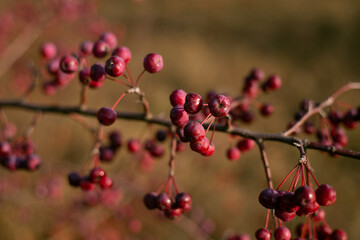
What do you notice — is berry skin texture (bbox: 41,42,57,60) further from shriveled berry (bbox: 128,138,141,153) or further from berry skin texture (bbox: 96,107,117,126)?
berry skin texture (bbox: 96,107,117,126)

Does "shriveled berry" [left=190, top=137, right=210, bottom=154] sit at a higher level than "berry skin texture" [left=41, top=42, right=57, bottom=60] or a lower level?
lower

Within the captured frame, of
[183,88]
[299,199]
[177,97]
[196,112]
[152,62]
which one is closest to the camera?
[299,199]

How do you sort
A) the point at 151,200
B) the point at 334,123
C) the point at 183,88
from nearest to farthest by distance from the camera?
→ the point at 151,200 < the point at 334,123 < the point at 183,88

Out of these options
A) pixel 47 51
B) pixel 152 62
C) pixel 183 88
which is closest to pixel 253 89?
Answer: pixel 152 62

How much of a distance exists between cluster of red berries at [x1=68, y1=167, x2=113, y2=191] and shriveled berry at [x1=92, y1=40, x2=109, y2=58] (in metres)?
0.57

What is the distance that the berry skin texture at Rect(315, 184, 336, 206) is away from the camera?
39.3 inches

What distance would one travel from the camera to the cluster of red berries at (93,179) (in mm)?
1399

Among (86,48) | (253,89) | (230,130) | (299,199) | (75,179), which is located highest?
(253,89)

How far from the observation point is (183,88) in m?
6.46

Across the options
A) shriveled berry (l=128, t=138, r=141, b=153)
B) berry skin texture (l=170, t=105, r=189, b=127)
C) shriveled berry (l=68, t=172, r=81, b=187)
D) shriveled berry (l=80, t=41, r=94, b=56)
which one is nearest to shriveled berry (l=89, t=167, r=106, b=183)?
shriveled berry (l=68, t=172, r=81, b=187)

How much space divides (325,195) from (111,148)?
49.5 inches

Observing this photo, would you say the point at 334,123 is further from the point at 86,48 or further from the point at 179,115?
the point at 86,48

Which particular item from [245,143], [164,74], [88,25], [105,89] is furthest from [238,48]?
[245,143]

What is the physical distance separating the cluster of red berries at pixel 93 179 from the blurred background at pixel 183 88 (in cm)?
64
